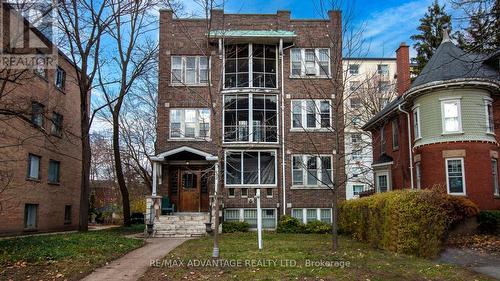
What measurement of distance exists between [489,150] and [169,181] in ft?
53.1

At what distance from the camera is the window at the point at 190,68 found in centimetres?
2544

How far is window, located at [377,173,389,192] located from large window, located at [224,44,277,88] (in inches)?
330

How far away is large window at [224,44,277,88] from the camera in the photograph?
2536 cm

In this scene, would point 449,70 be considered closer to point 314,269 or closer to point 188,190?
point 188,190

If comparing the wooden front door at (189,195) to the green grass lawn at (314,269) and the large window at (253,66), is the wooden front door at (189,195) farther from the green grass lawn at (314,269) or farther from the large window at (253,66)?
the green grass lawn at (314,269)

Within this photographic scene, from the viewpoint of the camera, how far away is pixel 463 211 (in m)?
16.0

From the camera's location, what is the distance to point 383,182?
26219 mm

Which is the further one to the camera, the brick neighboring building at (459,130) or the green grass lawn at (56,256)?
the brick neighboring building at (459,130)

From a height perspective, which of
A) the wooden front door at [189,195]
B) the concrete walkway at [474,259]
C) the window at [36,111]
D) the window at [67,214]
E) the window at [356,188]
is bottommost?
the concrete walkway at [474,259]

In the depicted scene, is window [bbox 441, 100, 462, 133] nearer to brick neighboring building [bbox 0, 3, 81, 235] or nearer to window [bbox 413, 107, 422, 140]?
window [bbox 413, 107, 422, 140]

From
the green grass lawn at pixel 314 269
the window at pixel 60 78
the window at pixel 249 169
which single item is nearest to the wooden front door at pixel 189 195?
the window at pixel 249 169

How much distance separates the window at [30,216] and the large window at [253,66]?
40.6 ft

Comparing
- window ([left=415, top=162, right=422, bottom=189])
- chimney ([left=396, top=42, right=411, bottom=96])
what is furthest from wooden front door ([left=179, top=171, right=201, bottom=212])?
chimney ([left=396, top=42, right=411, bottom=96])

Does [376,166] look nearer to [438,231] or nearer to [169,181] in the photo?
[169,181]
